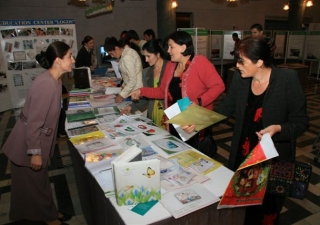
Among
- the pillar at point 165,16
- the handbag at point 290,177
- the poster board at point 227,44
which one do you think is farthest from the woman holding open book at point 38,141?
the poster board at point 227,44

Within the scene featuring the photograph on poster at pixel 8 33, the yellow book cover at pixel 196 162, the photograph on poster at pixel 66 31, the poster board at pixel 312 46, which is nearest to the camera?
the yellow book cover at pixel 196 162

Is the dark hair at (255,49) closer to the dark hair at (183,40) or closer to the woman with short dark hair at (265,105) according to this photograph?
the woman with short dark hair at (265,105)

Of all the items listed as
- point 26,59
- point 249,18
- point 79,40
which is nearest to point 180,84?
point 26,59

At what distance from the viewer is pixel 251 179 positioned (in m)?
1.21

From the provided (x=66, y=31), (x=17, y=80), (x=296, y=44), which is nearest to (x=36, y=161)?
(x=17, y=80)

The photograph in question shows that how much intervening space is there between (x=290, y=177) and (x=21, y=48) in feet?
20.5

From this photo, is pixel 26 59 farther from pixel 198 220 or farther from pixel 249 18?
pixel 249 18

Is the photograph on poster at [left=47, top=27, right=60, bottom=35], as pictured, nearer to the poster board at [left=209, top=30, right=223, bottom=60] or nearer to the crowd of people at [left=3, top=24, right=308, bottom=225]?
the crowd of people at [left=3, top=24, right=308, bottom=225]

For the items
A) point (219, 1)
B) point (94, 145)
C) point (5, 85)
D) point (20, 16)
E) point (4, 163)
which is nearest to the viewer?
point (94, 145)

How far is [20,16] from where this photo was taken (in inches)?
295

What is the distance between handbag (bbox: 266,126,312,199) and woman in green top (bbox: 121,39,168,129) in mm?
1239

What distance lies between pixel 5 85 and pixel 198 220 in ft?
20.4

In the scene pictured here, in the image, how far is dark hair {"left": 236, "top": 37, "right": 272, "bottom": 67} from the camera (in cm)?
139

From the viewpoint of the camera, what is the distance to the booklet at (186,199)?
1177mm
